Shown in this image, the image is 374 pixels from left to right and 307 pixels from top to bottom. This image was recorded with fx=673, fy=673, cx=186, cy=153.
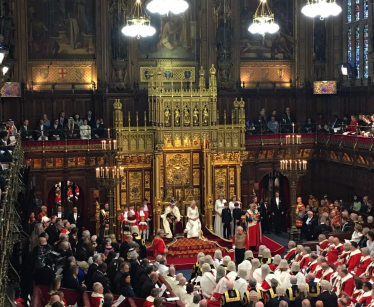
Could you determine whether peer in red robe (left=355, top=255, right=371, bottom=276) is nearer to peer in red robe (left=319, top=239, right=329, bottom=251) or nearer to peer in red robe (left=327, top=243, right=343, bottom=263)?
peer in red robe (left=327, top=243, right=343, bottom=263)

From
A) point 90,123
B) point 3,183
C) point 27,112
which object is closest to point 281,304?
point 3,183

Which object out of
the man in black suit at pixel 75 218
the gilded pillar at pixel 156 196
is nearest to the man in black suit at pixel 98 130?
the gilded pillar at pixel 156 196

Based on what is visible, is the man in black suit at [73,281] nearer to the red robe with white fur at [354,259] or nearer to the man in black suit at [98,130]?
A: the red robe with white fur at [354,259]

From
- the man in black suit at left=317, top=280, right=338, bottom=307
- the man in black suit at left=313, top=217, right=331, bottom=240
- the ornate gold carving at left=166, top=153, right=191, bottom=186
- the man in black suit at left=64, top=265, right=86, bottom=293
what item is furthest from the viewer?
the ornate gold carving at left=166, top=153, right=191, bottom=186

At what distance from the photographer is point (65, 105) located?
3103 cm

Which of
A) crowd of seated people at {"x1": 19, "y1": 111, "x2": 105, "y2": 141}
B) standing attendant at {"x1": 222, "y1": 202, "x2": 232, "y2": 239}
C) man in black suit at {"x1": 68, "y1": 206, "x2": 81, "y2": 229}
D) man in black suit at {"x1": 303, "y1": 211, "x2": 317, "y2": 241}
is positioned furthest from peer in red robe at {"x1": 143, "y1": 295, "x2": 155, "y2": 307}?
crowd of seated people at {"x1": 19, "y1": 111, "x2": 105, "y2": 141}

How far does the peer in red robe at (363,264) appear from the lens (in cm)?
1823

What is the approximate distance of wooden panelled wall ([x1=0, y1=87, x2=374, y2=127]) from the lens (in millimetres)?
30406

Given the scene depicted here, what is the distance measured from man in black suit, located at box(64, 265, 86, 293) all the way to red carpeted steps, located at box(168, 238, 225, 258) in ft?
36.0

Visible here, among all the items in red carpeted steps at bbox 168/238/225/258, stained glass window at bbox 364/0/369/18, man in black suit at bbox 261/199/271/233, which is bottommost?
red carpeted steps at bbox 168/238/225/258

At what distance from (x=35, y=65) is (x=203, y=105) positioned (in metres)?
8.17

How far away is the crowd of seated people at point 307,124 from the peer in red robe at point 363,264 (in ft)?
36.9

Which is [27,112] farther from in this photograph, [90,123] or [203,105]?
[203,105]

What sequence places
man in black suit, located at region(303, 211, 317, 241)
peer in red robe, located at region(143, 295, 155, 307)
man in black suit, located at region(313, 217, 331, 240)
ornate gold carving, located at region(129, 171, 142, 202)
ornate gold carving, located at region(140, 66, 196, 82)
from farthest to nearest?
ornate gold carving, located at region(140, 66, 196, 82)
ornate gold carving, located at region(129, 171, 142, 202)
man in black suit, located at region(303, 211, 317, 241)
man in black suit, located at region(313, 217, 331, 240)
peer in red robe, located at region(143, 295, 155, 307)
